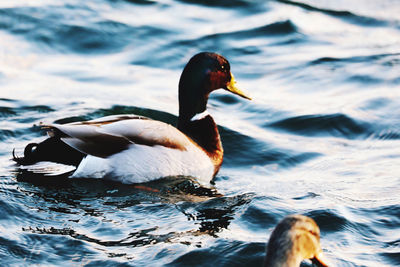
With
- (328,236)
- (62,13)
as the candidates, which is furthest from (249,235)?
(62,13)

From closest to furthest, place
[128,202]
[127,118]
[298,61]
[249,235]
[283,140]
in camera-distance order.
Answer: [249,235] → [128,202] → [127,118] → [283,140] → [298,61]

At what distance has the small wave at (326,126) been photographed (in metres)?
8.67

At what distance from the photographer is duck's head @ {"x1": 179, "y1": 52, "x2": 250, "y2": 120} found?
24.1ft

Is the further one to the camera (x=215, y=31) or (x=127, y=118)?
(x=215, y=31)

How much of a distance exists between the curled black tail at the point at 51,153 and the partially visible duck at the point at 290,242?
314 centimetres

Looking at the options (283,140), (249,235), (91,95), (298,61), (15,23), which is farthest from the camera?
(15,23)

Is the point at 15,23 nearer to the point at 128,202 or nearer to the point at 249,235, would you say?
the point at 128,202

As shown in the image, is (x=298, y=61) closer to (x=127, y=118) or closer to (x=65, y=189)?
(x=127, y=118)

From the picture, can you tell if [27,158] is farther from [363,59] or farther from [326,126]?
[363,59]

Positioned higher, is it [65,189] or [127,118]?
[127,118]

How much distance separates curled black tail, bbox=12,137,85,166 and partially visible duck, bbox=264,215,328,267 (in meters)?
3.14

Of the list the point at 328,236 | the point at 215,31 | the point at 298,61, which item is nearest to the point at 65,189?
the point at 328,236

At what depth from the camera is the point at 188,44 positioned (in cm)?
1163

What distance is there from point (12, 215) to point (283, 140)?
3632mm
